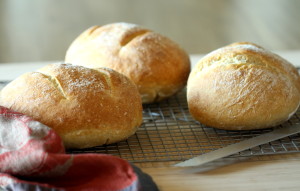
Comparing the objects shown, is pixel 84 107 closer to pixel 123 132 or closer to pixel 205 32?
pixel 123 132

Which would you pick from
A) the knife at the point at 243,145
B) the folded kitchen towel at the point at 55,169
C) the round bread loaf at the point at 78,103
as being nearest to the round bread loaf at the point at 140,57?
the round bread loaf at the point at 78,103

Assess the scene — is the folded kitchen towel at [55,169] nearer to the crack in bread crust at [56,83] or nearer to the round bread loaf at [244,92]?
the crack in bread crust at [56,83]

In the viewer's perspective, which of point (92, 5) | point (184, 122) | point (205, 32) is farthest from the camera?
point (92, 5)

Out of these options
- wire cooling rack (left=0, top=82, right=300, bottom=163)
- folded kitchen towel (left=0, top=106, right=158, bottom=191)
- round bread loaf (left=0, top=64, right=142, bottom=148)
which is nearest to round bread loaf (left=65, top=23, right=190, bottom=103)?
wire cooling rack (left=0, top=82, right=300, bottom=163)

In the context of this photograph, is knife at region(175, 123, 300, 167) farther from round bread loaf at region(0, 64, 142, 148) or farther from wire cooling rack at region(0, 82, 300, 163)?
round bread loaf at region(0, 64, 142, 148)

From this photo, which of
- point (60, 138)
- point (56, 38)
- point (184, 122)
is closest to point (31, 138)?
point (60, 138)

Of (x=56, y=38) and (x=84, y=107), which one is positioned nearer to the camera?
(x=84, y=107)
